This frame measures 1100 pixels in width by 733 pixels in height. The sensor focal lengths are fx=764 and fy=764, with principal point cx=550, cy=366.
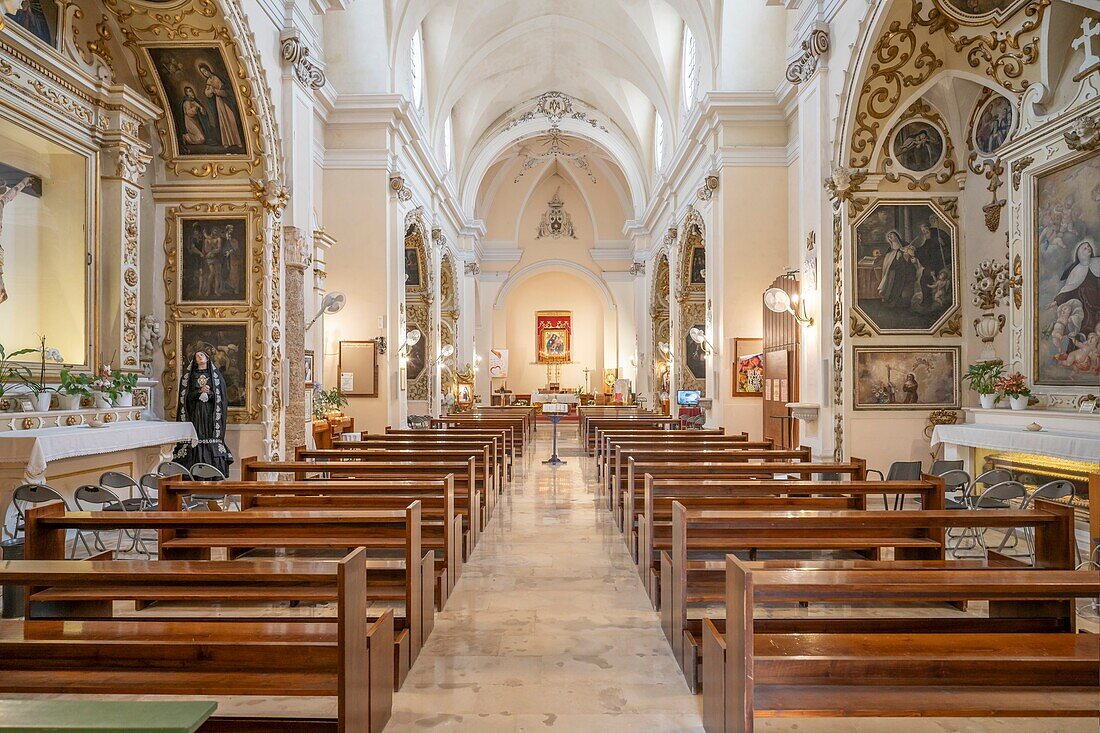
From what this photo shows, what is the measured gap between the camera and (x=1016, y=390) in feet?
25.5

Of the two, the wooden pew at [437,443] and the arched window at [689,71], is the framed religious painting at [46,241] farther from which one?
the arched window at [689,71]

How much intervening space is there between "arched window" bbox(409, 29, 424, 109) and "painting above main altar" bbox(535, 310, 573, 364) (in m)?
16.0

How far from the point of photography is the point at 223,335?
891cm

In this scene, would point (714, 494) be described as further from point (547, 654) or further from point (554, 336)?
point (554, 336)

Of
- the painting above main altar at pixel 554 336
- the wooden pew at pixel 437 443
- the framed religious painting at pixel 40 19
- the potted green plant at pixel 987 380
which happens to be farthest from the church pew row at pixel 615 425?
the painting above main altar at pixel 554 336

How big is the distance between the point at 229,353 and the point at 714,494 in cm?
599

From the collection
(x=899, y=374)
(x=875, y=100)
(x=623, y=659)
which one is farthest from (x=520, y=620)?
(x=875, y=100)

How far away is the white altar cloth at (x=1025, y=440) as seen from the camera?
20.9 ft

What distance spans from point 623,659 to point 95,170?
24.5ft

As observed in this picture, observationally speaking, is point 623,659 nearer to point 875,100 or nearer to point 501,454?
point 501,454

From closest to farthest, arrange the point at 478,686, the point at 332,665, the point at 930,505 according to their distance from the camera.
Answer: the point at 332,665, the point at 478,686, the point at 930,505

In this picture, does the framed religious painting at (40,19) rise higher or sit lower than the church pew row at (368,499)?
higher

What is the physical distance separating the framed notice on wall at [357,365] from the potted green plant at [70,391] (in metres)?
6.74

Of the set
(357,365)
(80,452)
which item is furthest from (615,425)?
(80,452)
